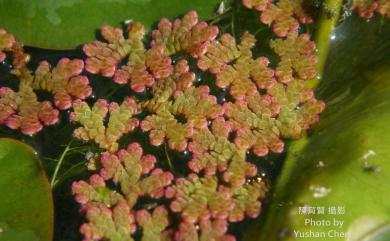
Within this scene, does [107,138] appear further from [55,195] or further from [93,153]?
[55,195]

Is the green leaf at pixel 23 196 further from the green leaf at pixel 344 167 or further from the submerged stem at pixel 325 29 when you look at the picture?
the submerged stem at pixel 325 29

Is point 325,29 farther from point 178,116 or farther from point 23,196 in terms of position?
point 23,196

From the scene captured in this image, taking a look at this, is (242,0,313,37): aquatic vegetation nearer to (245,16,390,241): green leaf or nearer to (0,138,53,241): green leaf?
(245,16,390,241): green leaf

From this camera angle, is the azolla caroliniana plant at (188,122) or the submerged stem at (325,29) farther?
the submerged stem at (325,29)

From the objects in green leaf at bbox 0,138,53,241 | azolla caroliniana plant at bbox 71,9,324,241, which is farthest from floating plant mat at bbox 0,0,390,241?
green leaf at bbox 0,138,53,241

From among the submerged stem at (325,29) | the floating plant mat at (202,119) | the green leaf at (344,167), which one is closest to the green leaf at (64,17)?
the floating plant mat at (202,119)

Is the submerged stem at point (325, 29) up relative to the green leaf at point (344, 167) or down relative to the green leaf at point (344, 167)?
up
